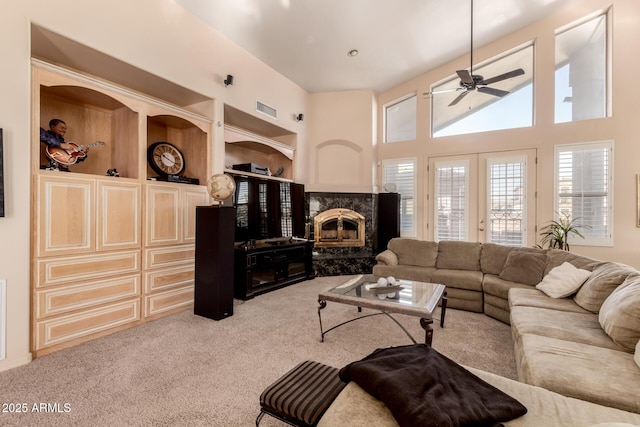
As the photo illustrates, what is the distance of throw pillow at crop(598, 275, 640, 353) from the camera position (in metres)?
1.86

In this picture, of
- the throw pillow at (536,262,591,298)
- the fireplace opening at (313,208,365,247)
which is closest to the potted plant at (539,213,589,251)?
the throw pillow at (536,262,591,298)

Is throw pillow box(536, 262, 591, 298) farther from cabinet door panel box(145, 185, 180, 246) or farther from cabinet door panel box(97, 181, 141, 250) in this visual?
cabinet door panel box(97, 181, 141, 250)

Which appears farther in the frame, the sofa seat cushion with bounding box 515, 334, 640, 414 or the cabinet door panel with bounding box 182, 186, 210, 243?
the cabinet door panel with bounding box 182, 186, 210, 243

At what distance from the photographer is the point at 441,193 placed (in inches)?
240

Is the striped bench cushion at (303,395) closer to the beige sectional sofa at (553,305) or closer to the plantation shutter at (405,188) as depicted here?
the beige sectional sofa at (553,305)

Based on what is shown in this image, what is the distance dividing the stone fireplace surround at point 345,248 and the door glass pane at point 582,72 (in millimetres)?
3633

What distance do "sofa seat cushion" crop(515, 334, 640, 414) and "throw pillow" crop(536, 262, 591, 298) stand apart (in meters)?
1.21

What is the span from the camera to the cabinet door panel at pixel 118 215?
121 inches

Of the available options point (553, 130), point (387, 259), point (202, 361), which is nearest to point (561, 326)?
point (387, 259)

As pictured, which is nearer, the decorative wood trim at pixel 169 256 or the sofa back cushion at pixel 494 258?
the decorative wood trim at pixel 169 256

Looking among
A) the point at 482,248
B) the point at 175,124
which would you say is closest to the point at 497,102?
the point at 482,248

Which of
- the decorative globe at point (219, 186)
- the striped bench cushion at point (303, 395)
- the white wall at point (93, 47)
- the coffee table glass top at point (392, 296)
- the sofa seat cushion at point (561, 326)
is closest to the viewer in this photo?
the striped bench cushion at point (303, 395)

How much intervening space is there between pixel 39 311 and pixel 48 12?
261 cm

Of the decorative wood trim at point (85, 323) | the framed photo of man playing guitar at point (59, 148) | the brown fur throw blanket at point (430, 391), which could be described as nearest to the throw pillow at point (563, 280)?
the brown fur throw blanket at point (430, 391)
